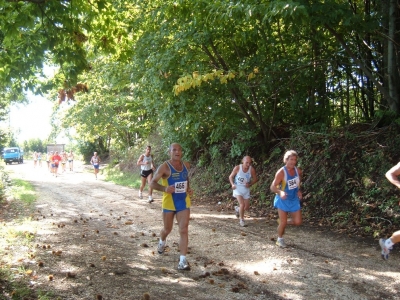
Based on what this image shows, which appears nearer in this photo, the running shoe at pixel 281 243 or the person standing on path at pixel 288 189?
the person standing on path at pixel 288 189

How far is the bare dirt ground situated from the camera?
4.93 metres

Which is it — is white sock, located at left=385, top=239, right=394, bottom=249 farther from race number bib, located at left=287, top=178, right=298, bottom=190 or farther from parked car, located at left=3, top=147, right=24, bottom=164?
parked car, located at left=3, top=147, right=24, bottom=164

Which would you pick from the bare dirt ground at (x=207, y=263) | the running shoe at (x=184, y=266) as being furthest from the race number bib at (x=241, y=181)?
the running shoe at (x=184, y=266)

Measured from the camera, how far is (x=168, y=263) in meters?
6.11

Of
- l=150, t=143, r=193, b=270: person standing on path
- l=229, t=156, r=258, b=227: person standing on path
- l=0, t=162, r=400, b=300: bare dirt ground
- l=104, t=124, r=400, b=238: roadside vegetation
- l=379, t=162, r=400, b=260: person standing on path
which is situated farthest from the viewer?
l=229, t=156, r=258, b=227: person standing on path

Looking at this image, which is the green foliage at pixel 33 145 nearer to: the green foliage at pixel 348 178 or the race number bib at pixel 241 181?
the green foliage at pixel 348 178

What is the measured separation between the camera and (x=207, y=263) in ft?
20.1

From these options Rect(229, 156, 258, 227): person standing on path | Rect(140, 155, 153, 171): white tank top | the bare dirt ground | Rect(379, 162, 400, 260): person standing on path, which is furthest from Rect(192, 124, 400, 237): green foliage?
Rect(140, 155, 153, 171): white tank top

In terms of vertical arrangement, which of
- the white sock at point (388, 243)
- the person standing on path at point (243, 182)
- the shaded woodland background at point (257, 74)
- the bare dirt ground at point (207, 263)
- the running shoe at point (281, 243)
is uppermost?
the shaded woodland background at point (257, 74)

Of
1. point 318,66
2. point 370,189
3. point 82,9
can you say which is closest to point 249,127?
point 318,66

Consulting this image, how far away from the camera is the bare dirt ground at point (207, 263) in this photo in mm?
4934

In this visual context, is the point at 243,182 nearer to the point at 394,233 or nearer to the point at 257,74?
the point at 257,74

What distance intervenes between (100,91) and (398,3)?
66.2 ft

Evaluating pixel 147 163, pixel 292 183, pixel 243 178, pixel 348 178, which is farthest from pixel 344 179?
pixel 147 163
